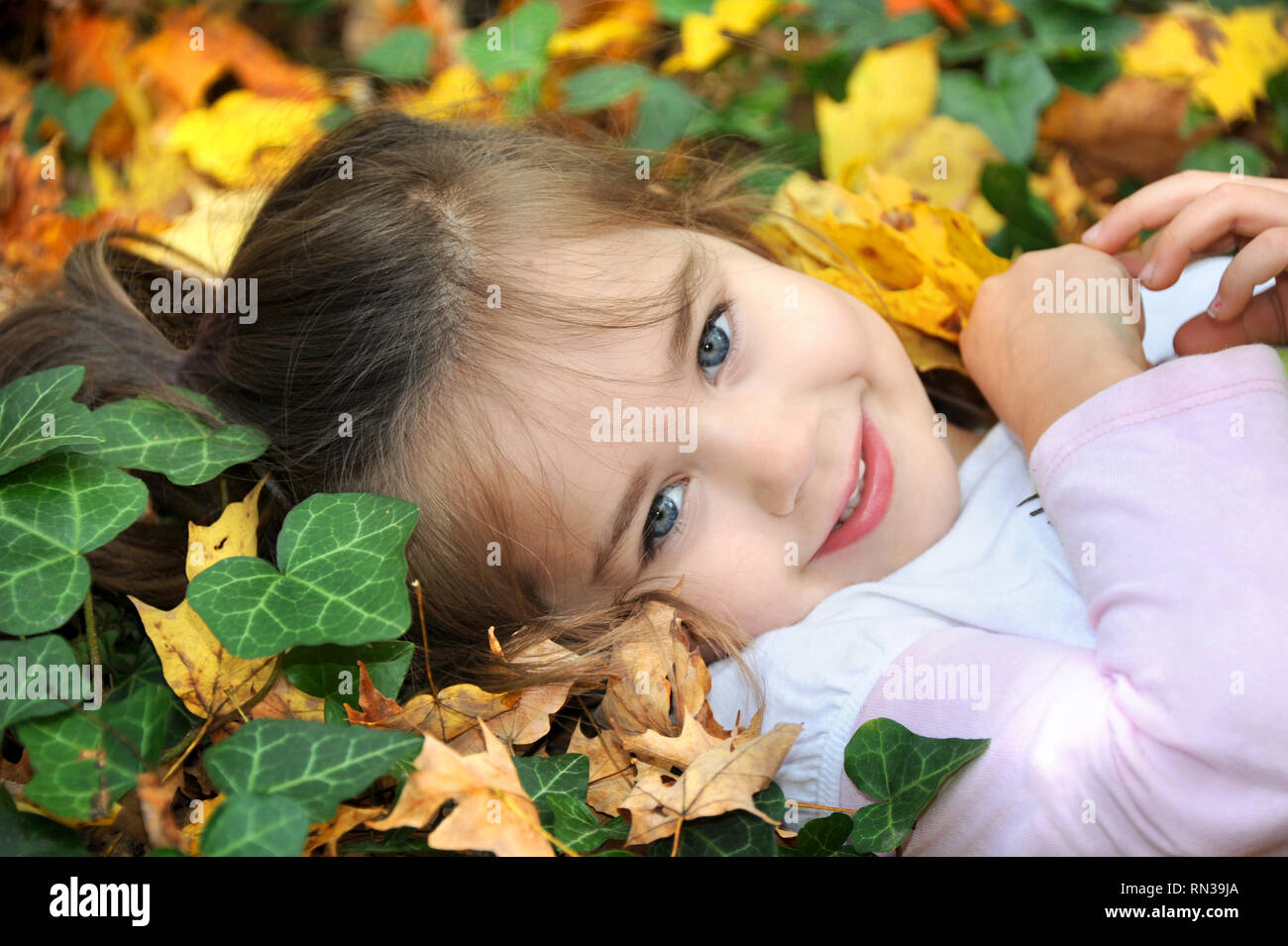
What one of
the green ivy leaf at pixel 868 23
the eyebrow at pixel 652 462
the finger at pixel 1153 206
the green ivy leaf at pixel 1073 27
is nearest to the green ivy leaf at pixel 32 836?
the eyebrow at pixel 652 462

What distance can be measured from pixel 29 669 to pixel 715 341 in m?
0.81

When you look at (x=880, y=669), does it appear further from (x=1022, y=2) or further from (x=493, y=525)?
(x=1022, y=2)

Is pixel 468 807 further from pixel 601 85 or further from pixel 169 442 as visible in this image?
pixel 601 85

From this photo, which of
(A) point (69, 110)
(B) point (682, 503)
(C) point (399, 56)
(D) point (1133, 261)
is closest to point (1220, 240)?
(D) point (1133, 261)

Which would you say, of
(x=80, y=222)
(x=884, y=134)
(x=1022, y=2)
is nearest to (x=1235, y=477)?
(x=884, y=134)

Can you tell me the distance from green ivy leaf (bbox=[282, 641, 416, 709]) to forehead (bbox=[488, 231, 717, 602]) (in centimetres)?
23

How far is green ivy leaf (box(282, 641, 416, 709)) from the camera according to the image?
1.06 meters

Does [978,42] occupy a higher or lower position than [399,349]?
higher

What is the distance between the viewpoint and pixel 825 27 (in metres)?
2.09

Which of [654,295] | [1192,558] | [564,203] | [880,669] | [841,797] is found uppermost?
[564,203]

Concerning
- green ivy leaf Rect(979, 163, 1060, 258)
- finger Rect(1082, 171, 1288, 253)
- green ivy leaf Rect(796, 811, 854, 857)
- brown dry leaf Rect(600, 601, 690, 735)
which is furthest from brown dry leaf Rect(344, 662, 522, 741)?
green ivy leaf Rect(979, 163, 1060, 258)

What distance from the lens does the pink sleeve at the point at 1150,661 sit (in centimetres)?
99

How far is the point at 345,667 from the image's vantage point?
3.50 ft
